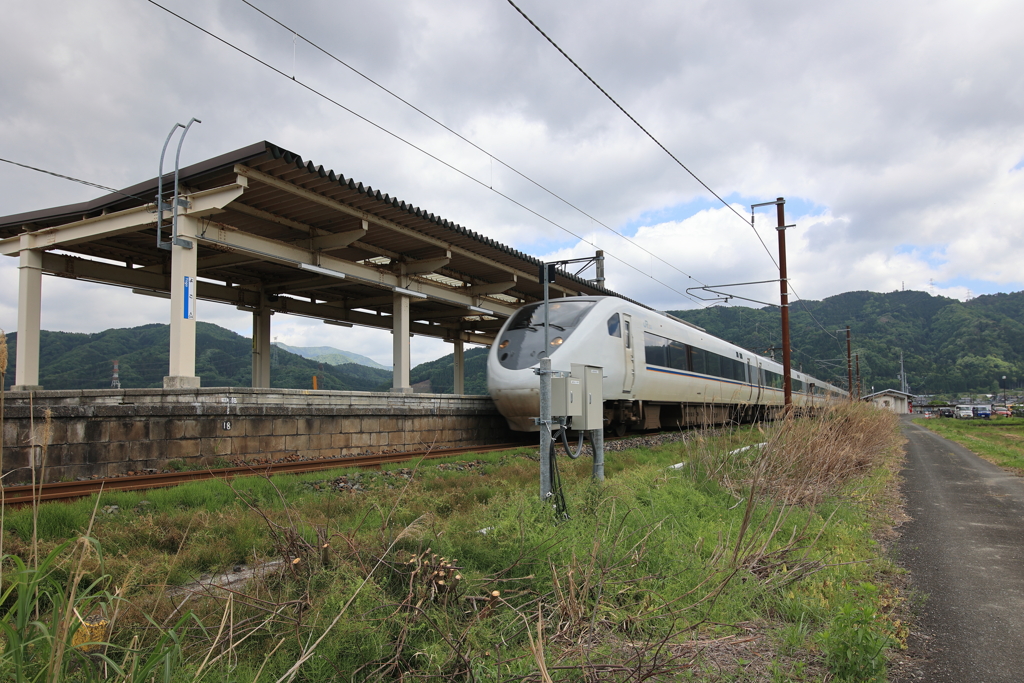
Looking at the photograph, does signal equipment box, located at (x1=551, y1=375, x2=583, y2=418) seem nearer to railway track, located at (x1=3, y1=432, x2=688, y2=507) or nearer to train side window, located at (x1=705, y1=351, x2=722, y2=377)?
railway track, located at (x1=3, y1=432, x2=688, y2=507)

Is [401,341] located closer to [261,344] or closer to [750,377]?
[261,344]

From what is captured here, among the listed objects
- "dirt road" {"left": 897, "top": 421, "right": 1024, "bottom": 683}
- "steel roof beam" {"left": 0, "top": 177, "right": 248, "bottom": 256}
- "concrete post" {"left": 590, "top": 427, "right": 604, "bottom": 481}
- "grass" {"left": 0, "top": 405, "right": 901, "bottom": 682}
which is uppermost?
"steel roof beam" {"left": 0, "top": 177, "right": 248, "bottom": 256}

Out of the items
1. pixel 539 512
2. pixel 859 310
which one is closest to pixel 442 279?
pixel 539 512

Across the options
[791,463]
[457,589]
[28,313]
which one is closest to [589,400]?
[457,589]

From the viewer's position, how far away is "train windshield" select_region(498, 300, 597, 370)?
1202 cm

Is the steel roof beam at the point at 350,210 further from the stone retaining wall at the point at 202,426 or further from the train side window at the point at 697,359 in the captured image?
the train side window at the point at 697,359

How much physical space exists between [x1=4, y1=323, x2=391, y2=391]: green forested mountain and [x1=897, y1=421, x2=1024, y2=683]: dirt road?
25.7m

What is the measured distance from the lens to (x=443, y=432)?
14.2 metres

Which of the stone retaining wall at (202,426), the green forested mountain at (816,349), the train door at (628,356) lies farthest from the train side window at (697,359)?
the green forested mountain at (816,349)

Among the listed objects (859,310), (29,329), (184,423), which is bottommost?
(184,423)

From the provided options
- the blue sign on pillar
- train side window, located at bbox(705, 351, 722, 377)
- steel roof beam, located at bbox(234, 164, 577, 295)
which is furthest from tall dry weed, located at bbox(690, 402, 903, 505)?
the blue sign on pillar

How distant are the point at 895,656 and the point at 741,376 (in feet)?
67.0

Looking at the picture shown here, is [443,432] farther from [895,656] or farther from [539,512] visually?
[895,656]

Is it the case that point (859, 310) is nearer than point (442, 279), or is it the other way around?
point (442, 279)
